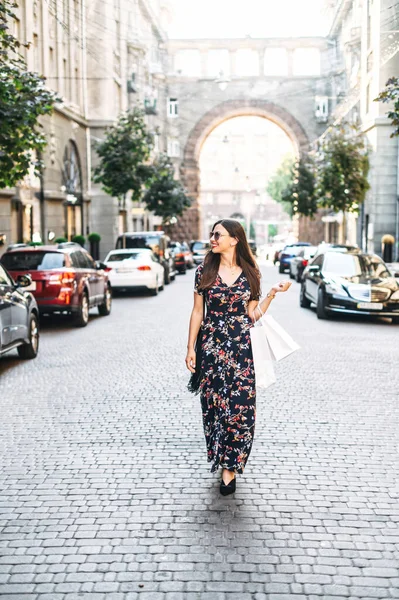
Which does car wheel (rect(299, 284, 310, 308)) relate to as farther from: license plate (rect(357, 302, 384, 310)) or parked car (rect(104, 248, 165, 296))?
parked car (rect(104, 248, 165, 296))

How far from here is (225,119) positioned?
223 feet

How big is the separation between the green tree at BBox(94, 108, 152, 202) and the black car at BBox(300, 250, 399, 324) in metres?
20.2

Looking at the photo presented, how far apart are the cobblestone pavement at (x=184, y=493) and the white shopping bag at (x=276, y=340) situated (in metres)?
0.91

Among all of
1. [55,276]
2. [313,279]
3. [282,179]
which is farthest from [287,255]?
[282,179]

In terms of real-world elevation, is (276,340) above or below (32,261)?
below

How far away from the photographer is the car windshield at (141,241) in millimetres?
32125

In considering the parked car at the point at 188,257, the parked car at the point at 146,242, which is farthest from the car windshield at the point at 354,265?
the parked car at the point at 188,257

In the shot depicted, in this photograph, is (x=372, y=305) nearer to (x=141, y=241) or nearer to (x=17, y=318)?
(x=17, y=318)

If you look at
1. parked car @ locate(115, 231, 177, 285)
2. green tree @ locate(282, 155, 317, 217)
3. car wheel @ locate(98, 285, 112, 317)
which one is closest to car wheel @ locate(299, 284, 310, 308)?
car wheel @ locate(98, 285, 112, 317)

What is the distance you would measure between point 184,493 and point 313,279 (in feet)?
48.1

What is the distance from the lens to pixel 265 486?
594 cm

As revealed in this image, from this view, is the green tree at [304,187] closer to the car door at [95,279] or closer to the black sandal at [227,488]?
the car door at [95,279]

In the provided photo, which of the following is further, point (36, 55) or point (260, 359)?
point (36, 55)

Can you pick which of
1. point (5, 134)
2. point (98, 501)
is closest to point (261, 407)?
point (98, 501)
